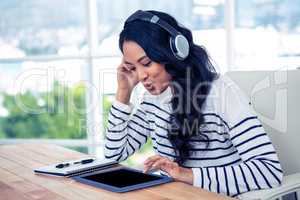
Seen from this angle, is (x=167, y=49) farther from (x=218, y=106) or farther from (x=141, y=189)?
(x=141, y=189)

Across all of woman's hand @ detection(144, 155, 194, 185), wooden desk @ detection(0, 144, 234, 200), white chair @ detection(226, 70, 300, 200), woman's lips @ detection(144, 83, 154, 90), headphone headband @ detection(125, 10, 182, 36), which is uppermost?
headphone headband @ detection(125, 10, 182, 36)

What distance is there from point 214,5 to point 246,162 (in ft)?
6.16

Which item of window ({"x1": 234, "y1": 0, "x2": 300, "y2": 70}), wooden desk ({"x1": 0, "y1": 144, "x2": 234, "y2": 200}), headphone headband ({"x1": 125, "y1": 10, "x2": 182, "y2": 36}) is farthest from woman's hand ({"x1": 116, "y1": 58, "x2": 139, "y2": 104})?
window ({"x1": 234, "y1": 0, "x2": 300, "y2": 70})

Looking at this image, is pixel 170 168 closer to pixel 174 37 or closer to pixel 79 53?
pixel 174 37

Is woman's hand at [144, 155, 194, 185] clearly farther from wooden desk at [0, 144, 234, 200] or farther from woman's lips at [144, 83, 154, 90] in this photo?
woman's lips at [144, 83, 154, 90]

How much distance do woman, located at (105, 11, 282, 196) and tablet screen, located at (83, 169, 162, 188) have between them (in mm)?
37

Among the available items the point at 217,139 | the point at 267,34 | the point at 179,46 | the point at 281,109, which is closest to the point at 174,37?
the point at 179,46

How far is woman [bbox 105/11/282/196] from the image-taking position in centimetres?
124

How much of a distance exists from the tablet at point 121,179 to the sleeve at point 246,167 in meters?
0.13

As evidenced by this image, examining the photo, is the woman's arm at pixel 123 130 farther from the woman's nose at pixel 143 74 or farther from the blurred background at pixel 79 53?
the blurred background at pixel 79 53

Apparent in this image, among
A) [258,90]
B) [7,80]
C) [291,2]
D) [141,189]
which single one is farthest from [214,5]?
[141,189]

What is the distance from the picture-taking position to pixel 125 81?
5.38ft

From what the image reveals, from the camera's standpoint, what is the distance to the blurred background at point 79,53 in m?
2.89

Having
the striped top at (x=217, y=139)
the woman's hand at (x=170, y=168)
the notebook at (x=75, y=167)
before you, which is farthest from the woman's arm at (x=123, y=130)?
the woman's hand at (x=170, y=168)
